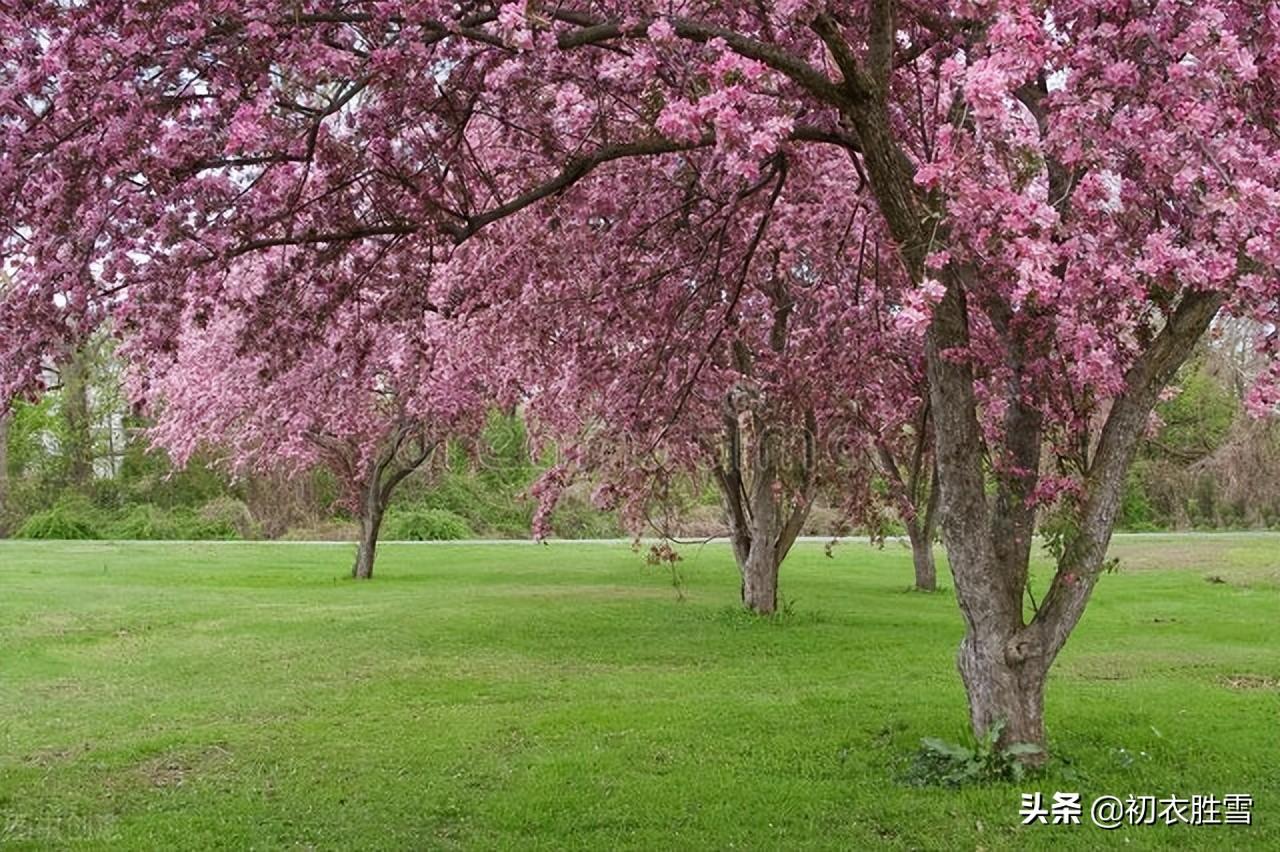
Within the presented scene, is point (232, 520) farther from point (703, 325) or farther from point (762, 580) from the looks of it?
point (703, 325)

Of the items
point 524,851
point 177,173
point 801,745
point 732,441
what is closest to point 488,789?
point 524,851

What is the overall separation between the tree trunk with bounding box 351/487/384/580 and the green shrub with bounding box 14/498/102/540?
18.3m

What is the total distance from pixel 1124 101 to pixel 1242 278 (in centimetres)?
112

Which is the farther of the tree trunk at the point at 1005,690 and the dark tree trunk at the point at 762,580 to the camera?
the dark tree trunk at the point at 762,580

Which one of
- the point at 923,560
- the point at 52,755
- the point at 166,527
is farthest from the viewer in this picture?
the point at 166,527

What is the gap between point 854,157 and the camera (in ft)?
26.0

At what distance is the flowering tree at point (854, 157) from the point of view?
4.81 metres

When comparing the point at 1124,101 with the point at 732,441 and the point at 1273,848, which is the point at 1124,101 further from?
the point at 732,441

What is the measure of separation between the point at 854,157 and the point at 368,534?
16287 millimetres

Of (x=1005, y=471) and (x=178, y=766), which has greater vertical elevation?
(x=1005, y=471)

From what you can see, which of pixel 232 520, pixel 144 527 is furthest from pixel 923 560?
pixel 144 527

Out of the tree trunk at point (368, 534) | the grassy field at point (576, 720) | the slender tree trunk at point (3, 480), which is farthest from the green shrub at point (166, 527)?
the grassy field at point (576, 720)

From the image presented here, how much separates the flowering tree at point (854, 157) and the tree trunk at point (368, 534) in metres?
14.4

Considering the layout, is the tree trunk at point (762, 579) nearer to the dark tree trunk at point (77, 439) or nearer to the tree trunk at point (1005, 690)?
the tree trunk at point (1005, 690)
